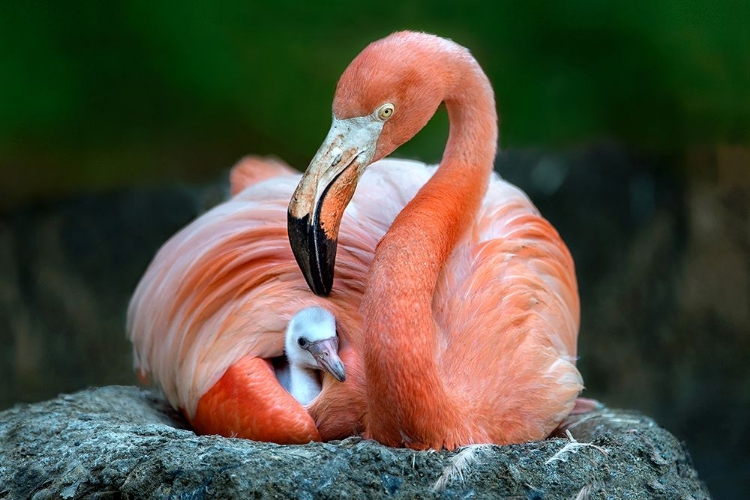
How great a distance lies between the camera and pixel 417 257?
2.71m

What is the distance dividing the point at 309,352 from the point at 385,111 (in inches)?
28.6

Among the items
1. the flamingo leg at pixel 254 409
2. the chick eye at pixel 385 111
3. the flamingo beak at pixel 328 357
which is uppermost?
the chick eye at pixel 385 111

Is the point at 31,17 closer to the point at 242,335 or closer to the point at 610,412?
the point at 242,335

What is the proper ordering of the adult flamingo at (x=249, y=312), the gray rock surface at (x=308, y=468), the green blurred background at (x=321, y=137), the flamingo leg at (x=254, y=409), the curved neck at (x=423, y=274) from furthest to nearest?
the green blurred background at (x=321, y=137) → the adult flamingo at (x=249, y=312) → the flamingo leg at (x=254, y=409) → the curved neck at (x=423, y=274) → the gray rock surface at (x=308, y=468)

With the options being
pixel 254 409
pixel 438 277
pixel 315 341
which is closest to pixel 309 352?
pixel 315 341

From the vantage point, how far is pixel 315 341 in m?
2.73

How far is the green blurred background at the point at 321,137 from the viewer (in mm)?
5211

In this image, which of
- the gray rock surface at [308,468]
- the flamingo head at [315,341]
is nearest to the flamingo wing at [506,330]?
the gray rock surface at [308,468]

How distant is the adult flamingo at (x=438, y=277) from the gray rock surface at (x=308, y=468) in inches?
6.9

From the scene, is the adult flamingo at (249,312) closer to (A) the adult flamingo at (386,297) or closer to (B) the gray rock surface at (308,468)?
(A) the adult flamingo at (386,297)

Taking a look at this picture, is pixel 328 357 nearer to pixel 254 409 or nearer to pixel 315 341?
pixel 315 341

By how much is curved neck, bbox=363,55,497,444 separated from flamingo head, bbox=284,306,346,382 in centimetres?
16

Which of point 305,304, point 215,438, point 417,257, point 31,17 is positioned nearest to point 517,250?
point 417,257

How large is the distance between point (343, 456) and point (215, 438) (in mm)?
356
